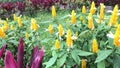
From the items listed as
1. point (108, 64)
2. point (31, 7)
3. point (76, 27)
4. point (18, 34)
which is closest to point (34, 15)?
point (31, 7)

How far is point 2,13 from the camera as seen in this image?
8.49m

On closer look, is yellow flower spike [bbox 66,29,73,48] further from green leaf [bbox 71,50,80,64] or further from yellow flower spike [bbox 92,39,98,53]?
yellow flower spike [bbox 92,39,98,53]

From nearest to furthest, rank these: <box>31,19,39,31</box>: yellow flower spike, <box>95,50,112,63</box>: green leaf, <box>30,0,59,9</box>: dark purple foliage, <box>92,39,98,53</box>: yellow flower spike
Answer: <box>95,50,112,63</box>: green leaf → <box>92,39,98,53</box>: yellow flower spike → <box>31,19,39,31</box>: yellow flower spike → <box>30,0,59,9</box>: dark purple foliage

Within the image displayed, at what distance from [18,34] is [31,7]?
4.88 metres

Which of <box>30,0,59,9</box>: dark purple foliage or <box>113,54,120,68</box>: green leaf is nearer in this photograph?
<box>113,54,120,68</box>: green leaf

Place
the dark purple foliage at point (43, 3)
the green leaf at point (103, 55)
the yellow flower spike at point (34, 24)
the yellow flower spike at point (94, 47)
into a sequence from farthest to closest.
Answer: the dark purple foliage at point (43, 3), the yellow flower spike at point (34, 24), the yellow flower spike at point (94, 47), the green leaf at point (103, 55)

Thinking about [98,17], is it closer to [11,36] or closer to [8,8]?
[11,36]

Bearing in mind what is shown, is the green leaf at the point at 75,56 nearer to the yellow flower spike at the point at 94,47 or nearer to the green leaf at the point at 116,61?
the yellow flower spike at the point at 94,47

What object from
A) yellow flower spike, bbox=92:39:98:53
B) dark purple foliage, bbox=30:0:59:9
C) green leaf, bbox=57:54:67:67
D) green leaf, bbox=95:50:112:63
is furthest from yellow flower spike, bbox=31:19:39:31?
dark purple foliage, bbox=30:0:59:9

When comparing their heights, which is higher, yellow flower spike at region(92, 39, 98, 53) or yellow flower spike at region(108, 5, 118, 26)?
yellow flower spike at region(108, 5, 118, 26)

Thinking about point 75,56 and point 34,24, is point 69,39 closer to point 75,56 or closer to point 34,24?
point 75,56

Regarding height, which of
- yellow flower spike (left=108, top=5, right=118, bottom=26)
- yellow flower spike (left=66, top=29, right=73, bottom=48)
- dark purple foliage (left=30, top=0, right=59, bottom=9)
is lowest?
dark purple foliage (left=30, top=0, right=59, bottom=9)

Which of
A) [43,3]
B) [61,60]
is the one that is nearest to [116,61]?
[61,60]

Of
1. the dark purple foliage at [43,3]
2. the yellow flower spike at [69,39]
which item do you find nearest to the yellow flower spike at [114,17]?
the yellow flower spike at [69,39]
